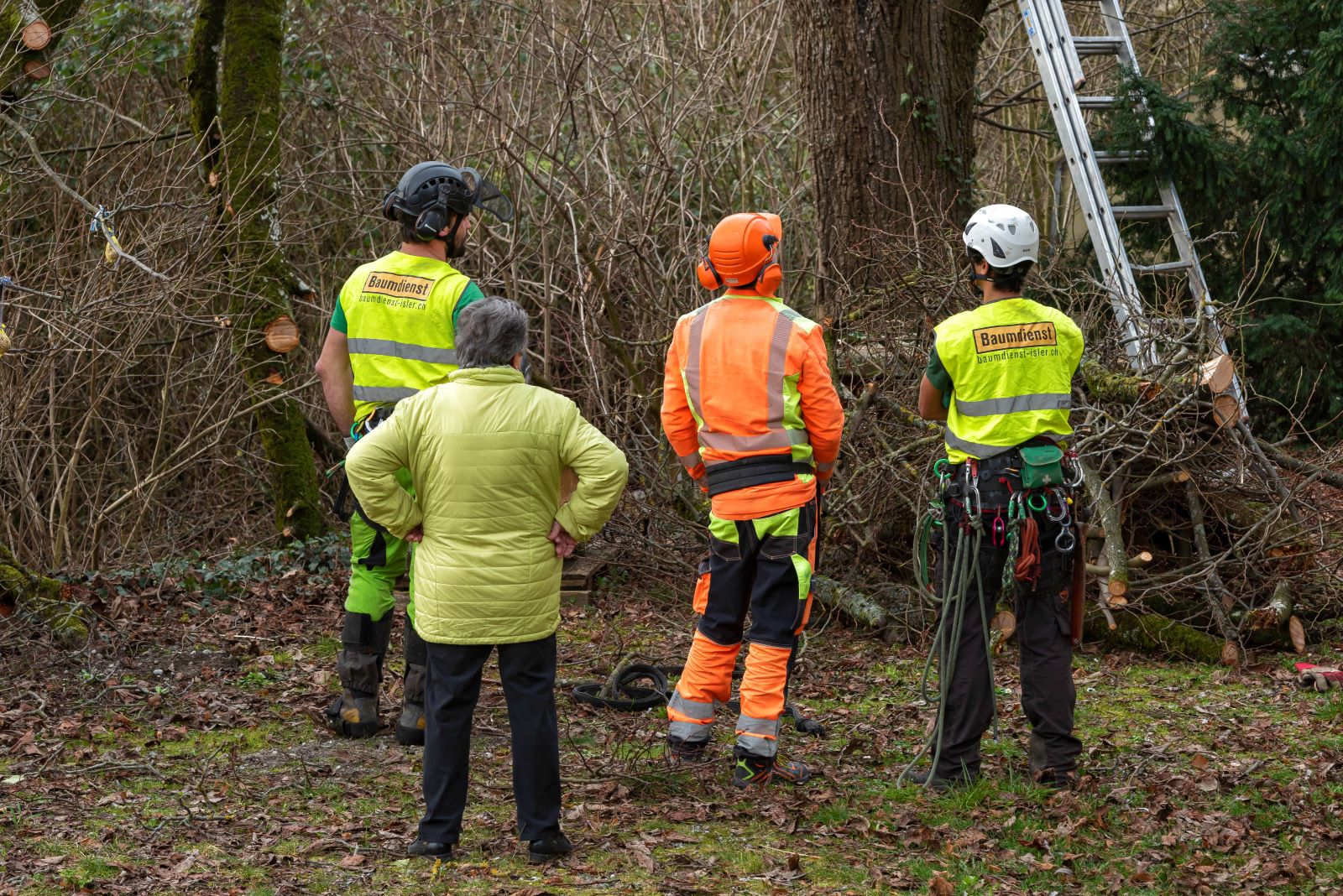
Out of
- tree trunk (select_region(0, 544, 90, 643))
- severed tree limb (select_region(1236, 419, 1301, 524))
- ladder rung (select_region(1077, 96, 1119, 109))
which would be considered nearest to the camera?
tree trunk (select_region(0, 544, 90, 643))

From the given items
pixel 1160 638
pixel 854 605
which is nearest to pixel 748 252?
→ pixel 854 605

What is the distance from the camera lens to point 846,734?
6.03m

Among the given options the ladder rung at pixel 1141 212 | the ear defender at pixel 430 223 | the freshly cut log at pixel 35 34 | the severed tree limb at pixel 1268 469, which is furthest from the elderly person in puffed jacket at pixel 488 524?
the ladder rung at pixel 1141 212

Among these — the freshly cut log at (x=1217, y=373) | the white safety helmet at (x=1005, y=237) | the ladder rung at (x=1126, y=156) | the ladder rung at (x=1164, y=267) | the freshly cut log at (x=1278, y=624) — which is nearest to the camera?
the white safety helmet at (x=1005, y=237)

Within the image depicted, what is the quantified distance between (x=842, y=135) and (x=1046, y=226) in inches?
153

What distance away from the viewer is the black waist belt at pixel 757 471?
517cm

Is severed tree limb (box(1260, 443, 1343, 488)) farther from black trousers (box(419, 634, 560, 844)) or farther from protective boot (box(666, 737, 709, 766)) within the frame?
black trousers (box(419, 634, 560, 844))

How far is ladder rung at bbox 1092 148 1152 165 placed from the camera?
9.04 metres

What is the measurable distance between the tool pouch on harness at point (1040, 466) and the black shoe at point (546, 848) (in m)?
2.12

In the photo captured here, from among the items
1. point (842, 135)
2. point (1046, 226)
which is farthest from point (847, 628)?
point (1046, 226)

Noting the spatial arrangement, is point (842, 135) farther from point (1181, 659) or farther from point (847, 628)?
point (1181, 659)

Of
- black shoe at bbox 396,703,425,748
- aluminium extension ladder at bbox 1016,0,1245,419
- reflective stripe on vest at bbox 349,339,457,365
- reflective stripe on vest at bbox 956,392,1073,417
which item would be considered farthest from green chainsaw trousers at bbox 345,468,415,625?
aluminium extension ladder at bbox 1016,0,1245,419

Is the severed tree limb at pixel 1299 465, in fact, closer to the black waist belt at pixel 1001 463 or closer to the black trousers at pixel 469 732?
the black waist belt at pixel 1001 463

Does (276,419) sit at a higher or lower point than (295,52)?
lower
